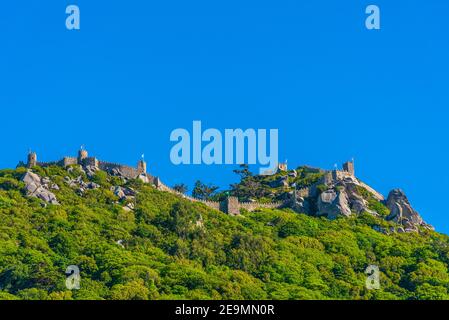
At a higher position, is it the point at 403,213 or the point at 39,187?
the point at 39,187

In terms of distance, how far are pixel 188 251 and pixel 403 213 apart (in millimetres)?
23146

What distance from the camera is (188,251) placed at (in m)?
95.5

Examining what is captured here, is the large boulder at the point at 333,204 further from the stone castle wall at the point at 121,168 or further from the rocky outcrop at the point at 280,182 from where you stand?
the stone castle wall at the point at 121,168

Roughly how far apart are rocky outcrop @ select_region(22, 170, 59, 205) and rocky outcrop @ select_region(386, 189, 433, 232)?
29297 mm

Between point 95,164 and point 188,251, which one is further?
point 95,164

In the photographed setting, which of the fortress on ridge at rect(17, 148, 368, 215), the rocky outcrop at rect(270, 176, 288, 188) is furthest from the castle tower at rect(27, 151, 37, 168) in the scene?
the rocky outcrop at rect(270, 176, 288, 188)

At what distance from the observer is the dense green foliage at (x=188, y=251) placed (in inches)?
3383

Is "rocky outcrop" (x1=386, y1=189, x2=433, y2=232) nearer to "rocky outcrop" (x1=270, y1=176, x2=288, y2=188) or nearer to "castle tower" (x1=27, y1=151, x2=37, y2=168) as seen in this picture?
"rocky outcrop" (x1=270, y1=176, x2=288, y2=188)

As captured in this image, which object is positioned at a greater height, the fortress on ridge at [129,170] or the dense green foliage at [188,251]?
the fortress on ridge at [129,170]

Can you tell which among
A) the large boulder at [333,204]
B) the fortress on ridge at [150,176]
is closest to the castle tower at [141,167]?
the fortress on ridge at [150,176]

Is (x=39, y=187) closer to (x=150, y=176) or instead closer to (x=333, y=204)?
(x=150, y=176)

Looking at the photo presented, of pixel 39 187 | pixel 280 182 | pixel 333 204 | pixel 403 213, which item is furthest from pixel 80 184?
pixel 403 213

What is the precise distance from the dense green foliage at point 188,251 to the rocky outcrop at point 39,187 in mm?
757
